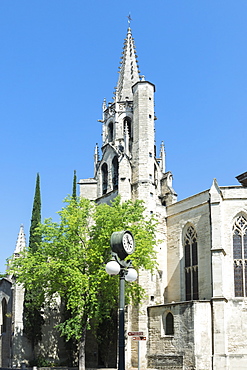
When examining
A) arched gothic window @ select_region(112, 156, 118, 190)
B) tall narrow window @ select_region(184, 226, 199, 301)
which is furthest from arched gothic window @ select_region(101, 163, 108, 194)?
tall narrow window @ select_region(184, 226, 199, 301)

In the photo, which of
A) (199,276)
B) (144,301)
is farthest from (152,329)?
(199,276)

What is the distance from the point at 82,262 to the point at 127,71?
840 inches

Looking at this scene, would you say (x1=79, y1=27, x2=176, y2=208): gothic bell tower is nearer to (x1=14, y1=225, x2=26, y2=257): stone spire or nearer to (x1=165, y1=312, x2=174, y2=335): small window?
(x1=165, y1=312, x2=174, y2=335): small window

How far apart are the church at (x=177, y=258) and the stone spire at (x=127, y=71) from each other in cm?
15

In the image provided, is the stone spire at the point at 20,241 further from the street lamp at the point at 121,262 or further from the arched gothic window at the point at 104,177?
the street lamp at the point at 121,262

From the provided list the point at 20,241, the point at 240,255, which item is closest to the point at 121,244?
the point at 240,255

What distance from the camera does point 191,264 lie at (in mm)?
35562

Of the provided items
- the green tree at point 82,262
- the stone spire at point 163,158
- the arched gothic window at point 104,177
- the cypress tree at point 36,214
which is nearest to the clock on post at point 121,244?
the green tree at point 82,262

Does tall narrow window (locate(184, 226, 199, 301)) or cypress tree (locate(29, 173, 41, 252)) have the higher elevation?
cypress tree (locate(29, 173, 41, 252))

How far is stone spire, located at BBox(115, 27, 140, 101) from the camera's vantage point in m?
45.1

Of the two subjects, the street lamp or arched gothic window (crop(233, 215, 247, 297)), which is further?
arched gothic window (crop(233, 215, 247, 297))

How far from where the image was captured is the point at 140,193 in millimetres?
37438

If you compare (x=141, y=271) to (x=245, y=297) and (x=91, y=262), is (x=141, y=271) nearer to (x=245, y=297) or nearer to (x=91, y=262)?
(x=91, y=262)

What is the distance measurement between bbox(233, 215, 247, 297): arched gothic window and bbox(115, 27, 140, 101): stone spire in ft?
54.9
